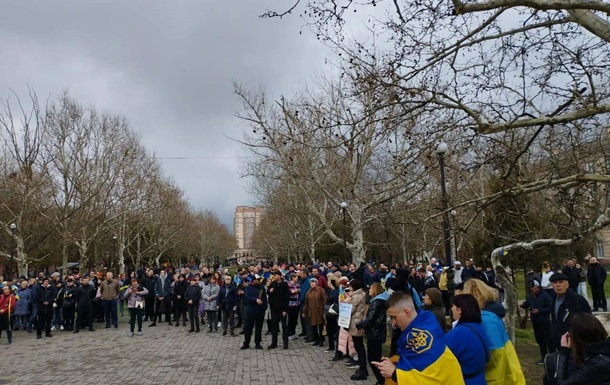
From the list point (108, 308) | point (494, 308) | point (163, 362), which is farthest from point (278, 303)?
point (494, 308)

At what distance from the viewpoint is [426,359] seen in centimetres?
334

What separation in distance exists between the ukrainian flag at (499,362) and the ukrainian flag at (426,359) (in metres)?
0.80

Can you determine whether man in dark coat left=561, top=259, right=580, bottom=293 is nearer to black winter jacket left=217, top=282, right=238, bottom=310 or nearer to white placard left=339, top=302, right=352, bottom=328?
white placard left=339, top=302, right=352, bottom=328

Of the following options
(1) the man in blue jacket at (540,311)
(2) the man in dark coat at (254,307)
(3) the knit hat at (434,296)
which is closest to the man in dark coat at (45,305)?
(2) the man in dark coat at (254,307)

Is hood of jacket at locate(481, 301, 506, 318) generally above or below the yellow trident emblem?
above

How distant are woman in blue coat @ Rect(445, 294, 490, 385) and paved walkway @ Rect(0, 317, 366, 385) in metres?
5.27

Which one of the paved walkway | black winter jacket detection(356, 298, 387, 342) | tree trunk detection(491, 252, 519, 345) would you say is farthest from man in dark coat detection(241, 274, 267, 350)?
tree trunk detection(491, 252, 519, 345)

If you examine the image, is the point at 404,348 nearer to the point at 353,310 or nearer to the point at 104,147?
the point at 353,310

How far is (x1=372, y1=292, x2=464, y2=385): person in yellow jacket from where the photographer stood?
10.8ft

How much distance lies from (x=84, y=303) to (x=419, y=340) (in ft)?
52.4

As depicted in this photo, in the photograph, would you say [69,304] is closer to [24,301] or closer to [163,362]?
[24,301]

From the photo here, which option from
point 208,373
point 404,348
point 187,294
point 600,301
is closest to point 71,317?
point 187,294

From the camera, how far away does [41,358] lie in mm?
11945

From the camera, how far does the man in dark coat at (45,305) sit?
15.5 meters
